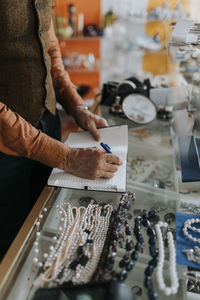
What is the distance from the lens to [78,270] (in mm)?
781

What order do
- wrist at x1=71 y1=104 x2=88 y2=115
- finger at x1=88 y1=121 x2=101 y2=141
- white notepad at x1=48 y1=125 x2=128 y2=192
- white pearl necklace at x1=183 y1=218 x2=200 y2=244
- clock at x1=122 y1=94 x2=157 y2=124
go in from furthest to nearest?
clock at x1=122 y1=94 x2=157 y2=124 → wrist at x1=71 y1=104 x2=88 y2=115 → finger at x1=88 y1=121 x2=101 y2=141 → white notepad at x1=48 y1=125 x2=128 y2=192 → white pearl necklace at x1=183 y1=218 x2=200 y2=244

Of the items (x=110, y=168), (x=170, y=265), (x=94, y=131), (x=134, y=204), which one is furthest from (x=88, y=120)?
(x=170, y=265)

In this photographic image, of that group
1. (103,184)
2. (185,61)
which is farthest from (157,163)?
(185,61)

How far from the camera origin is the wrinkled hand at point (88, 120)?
1354mm

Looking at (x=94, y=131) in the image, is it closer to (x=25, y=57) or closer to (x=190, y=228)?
(x=25, y=57)

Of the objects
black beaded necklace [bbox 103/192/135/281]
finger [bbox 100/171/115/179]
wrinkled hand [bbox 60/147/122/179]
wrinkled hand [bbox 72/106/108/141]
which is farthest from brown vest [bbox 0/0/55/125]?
black beaded necklace [bbox 103/192/135/281]

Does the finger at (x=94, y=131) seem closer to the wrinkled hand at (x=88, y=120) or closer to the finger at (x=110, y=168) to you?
the wrinkled hand at (x=88, y=120)

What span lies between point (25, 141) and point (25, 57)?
13.8 inches

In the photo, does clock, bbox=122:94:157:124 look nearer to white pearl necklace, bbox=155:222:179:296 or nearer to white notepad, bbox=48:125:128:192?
white notepad, bbox=48:125:128:192

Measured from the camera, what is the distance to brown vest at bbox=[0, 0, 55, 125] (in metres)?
1.08

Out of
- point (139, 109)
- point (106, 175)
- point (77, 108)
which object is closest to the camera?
point (106, 175)

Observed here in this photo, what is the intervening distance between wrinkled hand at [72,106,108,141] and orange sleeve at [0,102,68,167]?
11.3 inches

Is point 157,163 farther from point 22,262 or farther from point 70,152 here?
point 22,262

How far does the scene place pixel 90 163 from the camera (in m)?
1.07
